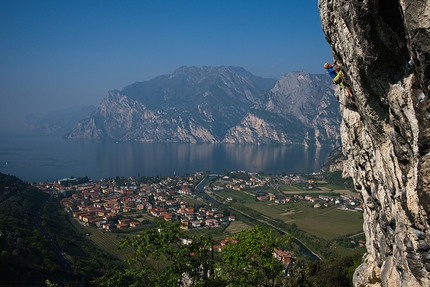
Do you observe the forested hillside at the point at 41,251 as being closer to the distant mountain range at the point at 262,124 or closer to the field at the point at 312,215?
the field at the point at 312,215

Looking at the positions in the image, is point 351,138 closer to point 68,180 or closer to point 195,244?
point 195,244

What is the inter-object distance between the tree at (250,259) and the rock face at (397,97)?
1.99 m

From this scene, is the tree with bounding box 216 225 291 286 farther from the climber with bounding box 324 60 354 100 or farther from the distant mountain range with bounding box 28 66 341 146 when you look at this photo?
the distant mountain range with bounding box 28 66 341 146

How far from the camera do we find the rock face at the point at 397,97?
3488mm

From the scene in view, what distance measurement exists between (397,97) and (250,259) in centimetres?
371

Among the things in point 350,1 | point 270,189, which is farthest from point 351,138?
point 270,189

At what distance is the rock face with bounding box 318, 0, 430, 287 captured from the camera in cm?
349

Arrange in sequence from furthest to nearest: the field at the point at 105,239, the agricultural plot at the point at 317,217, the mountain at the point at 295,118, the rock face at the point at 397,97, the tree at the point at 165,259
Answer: the mountain at the point at 295,118
the agricultural plot at the point at 317,217
the field at the point at 105,239
the tree at the point at 165,259
the rock face at the point at 397,97

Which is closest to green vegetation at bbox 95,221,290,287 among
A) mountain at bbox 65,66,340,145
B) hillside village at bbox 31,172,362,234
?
hillside village at bbox 31,172,362,234

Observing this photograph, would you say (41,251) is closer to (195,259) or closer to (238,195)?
(195,259)

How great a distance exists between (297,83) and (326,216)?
168474 millimetres

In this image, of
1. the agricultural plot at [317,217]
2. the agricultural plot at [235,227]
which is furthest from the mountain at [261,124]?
the agricultural plot at [235,227]

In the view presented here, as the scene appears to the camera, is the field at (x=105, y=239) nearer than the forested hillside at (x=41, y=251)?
No

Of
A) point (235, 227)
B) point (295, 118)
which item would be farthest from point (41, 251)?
point (295, 118)
